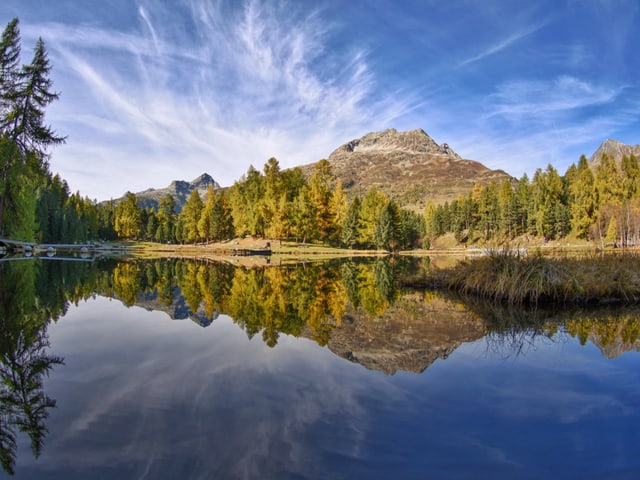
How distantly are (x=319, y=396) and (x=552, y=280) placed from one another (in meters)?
8.76

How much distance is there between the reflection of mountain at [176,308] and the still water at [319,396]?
0.28 m

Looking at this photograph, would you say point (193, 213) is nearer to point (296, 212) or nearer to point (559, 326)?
point (296, 212)

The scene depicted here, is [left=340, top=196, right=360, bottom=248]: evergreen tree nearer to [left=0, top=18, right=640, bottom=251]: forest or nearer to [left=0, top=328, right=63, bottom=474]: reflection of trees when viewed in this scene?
[left=0, top=18, right=640, bottom=251]: forest

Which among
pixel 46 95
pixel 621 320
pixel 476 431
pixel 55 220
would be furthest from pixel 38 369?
pixel 55 220

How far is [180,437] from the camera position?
3.19m

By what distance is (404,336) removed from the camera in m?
6.72

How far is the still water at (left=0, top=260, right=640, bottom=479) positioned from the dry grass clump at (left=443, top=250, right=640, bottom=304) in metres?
1.61

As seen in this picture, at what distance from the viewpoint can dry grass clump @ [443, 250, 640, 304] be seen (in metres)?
10.1

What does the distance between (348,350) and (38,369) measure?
4274 mm

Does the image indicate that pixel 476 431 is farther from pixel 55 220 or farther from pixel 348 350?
pixel 55 220

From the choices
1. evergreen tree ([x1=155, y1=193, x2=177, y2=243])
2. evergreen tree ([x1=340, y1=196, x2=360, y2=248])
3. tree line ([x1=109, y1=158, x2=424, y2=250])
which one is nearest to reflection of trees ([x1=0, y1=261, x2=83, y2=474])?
tree line ([x1=109, y1=158, x2=424, y2=250])

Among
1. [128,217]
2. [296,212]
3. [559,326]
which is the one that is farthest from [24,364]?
[128,217]

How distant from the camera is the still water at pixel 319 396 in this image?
2.89 meters

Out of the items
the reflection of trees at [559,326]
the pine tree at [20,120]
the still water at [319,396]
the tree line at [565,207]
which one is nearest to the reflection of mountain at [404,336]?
the still water at [319,396]
